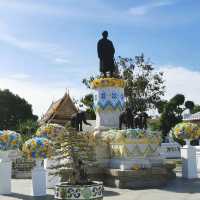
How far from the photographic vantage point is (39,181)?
379 inches

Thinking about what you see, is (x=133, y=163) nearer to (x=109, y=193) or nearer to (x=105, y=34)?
(x=109, y=193)

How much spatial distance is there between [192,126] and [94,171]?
339 cm

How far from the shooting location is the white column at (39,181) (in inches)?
376

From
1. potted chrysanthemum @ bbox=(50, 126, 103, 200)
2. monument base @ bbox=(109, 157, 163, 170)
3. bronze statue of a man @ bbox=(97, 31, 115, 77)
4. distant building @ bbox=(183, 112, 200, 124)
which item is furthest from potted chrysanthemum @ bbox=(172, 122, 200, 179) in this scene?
distant building @ bbox=(183, 112, 200, 124)

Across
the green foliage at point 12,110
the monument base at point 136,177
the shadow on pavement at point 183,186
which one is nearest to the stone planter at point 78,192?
the shadow on pavement at point 183,186

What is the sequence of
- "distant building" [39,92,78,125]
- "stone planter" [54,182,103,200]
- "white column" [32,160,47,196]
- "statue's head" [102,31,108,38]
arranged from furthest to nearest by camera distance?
"distant building" [39,92,78,125]
"statue's head" [102,31,108,38]
"white column" [32,160,47,196]
"stone planter" [54,182,103,200]

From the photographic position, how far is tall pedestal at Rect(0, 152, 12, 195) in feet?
32.8

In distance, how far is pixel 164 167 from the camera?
448 inches

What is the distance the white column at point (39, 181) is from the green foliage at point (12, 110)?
97.4ft

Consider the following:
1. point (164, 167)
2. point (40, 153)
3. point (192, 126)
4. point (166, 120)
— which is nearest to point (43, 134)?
point (40, 153)

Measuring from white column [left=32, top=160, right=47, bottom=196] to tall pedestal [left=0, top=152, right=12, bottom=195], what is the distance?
0.87 meters

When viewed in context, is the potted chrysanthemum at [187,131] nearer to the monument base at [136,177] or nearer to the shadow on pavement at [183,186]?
the shadow on pavement at [183,186]

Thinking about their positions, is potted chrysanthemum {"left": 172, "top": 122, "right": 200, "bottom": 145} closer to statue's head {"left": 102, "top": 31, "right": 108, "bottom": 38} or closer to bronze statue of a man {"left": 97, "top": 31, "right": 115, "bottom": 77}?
bronze statue of a man {"left": 97, "top": 31, "right": 115, "bottom": 77}

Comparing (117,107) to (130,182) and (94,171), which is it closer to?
(94,171)
